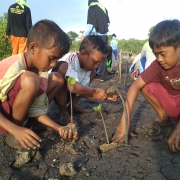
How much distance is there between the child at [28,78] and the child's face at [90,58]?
27.9 inches

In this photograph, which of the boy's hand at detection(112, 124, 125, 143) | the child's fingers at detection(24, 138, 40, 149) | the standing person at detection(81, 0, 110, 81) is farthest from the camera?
the standing person at detection(81, 0, 110, 81)

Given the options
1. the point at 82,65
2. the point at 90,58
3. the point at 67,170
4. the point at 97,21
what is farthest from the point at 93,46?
the point at 97,21

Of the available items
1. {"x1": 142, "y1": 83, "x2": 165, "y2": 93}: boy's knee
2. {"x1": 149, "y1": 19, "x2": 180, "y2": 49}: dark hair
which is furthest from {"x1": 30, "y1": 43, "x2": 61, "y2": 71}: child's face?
{"x1": 142, "y1": 83, "x2": 165, "y2": 93}: boy's knee

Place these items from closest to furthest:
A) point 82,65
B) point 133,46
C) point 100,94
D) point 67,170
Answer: point 67,170 < point 100,94 < point 82,65 < point 133,46

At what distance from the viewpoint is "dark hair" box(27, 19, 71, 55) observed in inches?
70.4

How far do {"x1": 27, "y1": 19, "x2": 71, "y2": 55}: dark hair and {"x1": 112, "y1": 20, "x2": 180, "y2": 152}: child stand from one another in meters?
0.81

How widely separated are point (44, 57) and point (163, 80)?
1237mm

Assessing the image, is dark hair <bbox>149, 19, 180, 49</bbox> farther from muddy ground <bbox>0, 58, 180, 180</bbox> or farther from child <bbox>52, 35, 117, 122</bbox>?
muddy ground <bbox>0, 58, 180, 180</bbox>

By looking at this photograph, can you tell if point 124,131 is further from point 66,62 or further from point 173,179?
point 66,62

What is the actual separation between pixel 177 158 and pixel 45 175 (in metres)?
1.01

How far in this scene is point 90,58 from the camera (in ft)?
8.43

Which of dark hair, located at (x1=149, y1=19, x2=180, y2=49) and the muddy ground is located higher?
dark hair, located at (x1=149, y1=19, x2=180, y2=49)

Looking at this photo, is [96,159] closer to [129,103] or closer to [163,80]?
→ [129,103]

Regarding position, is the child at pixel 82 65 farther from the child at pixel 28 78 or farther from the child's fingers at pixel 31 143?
the child's fingers at pixel 31 143
